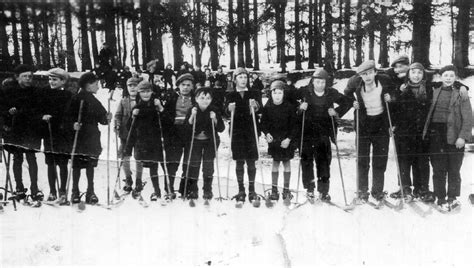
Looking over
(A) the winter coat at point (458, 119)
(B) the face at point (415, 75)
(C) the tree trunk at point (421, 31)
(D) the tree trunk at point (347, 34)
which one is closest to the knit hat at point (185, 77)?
(D) the tree trunk at point (347, 34)

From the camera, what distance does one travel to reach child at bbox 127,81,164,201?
4725 mm

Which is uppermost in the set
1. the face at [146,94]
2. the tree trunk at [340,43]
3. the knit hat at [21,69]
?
the tree trunk at [340,43]

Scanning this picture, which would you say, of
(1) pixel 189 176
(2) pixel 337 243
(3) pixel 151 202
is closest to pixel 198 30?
(1) pixel 189 176

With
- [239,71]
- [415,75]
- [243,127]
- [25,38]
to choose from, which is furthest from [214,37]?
[415,75]

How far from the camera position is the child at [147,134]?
472 centimetres

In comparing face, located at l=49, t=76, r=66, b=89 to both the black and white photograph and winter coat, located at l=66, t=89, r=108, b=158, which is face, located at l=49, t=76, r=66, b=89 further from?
winter coat, located at l=66, t=89, r=108, b=158

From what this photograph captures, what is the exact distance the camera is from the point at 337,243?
424cm

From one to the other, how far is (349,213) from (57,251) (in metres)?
2.76

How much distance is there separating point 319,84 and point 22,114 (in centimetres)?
305

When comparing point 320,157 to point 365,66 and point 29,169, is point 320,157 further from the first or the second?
point 29,169

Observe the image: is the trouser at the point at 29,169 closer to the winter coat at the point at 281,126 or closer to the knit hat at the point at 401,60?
the winter coat at the point at 281,126

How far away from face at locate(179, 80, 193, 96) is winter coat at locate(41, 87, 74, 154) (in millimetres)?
1126

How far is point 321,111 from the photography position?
472 cm

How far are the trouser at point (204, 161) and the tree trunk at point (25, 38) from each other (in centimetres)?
190
